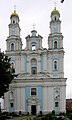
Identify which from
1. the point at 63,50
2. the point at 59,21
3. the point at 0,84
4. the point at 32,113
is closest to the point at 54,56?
the point at 63,50

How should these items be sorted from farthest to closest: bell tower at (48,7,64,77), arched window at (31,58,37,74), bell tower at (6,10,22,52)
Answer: bell tower at (6,10,22,52) < arched window at (31,58,37,74) < bell tower at (48,7,64,77)

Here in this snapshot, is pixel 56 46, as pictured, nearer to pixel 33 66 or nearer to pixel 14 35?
pixel 33 66

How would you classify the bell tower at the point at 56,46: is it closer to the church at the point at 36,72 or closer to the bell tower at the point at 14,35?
the church at the point at 36,72

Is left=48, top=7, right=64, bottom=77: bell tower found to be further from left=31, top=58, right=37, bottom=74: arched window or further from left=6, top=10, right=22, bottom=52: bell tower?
left=6, top=10, right=22, bottom=52: bell tower

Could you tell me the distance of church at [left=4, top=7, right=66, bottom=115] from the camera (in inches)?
2667

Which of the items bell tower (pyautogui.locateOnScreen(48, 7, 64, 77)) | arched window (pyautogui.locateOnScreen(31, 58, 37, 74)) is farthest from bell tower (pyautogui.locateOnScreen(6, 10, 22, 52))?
bell tower (pyautogui.locateOnScreen(48, 7, 64, 77))

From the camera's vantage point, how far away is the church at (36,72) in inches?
2667

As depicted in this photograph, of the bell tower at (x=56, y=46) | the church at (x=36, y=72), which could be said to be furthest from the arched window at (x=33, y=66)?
the bell tower at (x=56, y=46)

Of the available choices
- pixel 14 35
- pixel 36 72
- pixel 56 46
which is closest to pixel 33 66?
pixel 36 72

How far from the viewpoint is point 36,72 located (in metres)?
69.5

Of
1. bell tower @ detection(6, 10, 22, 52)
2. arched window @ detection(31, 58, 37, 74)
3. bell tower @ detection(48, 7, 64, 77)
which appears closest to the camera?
bell tower @ detection(48, 7, 64, 77)

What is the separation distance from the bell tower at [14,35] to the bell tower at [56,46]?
18.9ft

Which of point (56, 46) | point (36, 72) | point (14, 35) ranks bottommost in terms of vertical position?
point (36, 72)

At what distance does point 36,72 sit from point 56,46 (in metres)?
6.00
